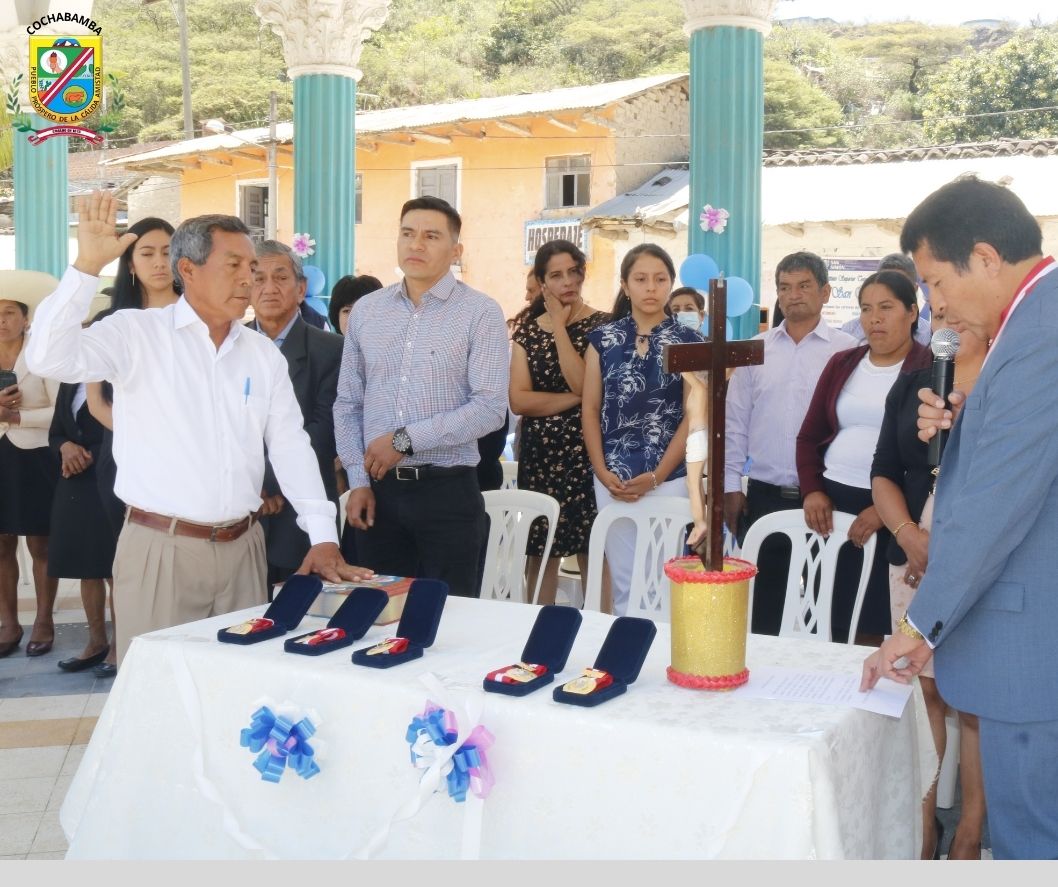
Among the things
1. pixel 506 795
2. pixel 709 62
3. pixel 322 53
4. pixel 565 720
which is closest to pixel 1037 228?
pixel 565 720

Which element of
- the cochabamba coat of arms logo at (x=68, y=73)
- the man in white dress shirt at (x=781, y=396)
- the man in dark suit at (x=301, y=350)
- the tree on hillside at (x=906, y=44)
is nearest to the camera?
the man in dark suit at (x=301, y=350)

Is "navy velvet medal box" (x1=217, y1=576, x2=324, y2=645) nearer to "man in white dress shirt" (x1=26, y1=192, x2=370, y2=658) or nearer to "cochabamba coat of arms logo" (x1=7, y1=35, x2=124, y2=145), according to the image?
"man in white dress shirt" (x1=26, y1=192, x2=370, y2=658)

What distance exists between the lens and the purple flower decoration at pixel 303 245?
8125 mm

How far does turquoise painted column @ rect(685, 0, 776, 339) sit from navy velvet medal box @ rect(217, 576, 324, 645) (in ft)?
14.2

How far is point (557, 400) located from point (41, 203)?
6.54 m

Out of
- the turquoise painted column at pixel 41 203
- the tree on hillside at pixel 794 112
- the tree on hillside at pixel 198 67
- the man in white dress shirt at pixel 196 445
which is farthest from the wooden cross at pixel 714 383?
Answer: the tree on hillside at pixel 198 67

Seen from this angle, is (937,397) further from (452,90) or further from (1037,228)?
(452,90)

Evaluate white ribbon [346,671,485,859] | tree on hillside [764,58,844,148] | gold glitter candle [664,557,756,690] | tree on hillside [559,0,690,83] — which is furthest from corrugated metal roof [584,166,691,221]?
tree on hillside [559,0,690,83]

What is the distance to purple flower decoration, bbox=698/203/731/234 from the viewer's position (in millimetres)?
6329

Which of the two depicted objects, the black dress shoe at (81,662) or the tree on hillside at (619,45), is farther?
the tree on hillside at (619,45)

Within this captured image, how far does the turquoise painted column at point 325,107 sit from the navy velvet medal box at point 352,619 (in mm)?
6083

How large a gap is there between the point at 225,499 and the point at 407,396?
3.08 ft

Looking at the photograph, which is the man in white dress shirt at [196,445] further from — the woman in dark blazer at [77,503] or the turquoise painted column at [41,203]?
the turquoise painted column at [41,203]

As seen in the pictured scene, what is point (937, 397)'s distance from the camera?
7.91ft
